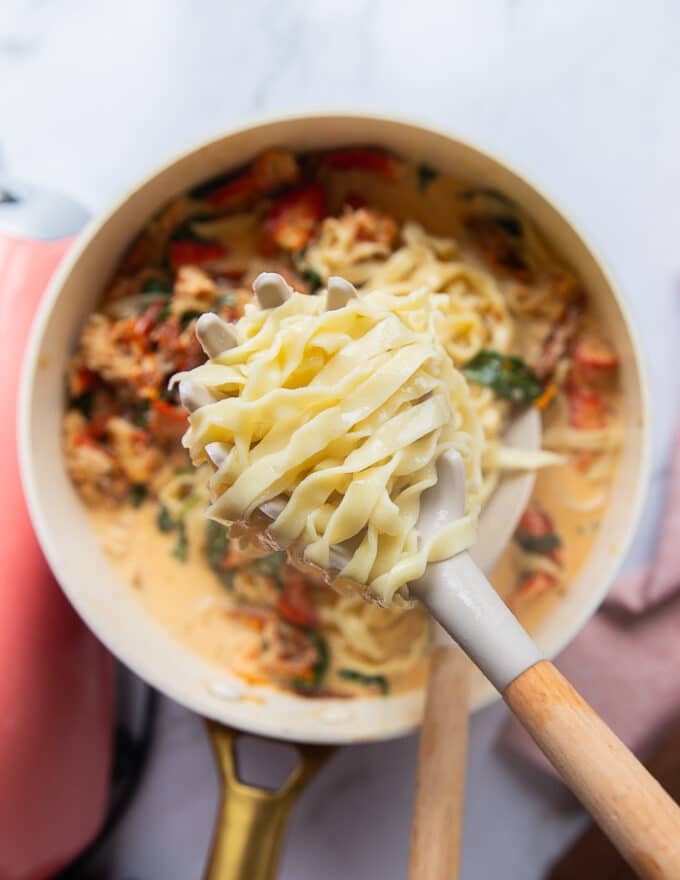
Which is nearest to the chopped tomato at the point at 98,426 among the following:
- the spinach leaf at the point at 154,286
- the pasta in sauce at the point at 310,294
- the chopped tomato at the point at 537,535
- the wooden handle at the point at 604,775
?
the pasta in sauce at the point at 310,294

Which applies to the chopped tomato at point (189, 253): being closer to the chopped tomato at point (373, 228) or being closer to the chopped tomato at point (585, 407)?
the chopped tomato at point (373, 228)

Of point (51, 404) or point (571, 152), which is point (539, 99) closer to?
point (571, 152)

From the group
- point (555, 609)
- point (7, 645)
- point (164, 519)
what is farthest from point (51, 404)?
point (555, 609)

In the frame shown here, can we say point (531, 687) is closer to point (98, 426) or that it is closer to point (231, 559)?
point (231, 559)

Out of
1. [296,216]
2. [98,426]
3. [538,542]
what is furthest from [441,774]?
[296,216]

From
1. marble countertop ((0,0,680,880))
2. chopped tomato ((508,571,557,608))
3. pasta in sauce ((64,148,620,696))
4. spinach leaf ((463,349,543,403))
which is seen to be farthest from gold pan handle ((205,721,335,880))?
spinach leaf ((463,349,543,403))
